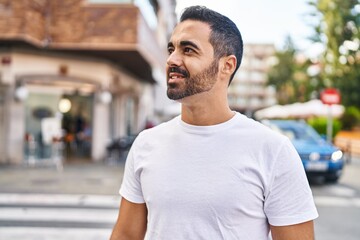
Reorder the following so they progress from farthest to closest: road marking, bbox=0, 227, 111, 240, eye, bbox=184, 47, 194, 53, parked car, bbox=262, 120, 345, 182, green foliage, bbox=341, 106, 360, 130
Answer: green foliage, bbox=341, 106, 360, 130 < parked car, bbox=262, 120, 345, 182 < road marking, bbox=0, 227, 111, 240 < eye, bbox=184, 47, 194, 53

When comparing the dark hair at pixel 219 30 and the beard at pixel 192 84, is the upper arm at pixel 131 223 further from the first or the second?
the dark hair at pixel 219 30

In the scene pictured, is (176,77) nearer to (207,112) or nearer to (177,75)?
(177,75)

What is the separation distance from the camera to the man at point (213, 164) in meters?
1.58

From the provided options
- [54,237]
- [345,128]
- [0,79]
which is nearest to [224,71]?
[54,237]

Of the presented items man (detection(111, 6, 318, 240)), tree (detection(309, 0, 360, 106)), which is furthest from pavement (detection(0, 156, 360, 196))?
tree (detection(309, 0, 360, 106))

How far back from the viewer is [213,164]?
64.2 inches

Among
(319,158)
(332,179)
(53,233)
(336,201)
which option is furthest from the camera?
(332,179)

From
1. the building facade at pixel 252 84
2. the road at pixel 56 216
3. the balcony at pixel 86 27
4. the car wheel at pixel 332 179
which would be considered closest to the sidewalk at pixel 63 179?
the road at pixel 56 216

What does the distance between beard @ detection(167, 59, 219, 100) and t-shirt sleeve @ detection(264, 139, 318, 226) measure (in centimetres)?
37

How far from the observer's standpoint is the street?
6.38 m

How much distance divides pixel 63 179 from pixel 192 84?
10.4 metres

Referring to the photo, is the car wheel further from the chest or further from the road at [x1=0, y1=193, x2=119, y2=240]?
the chest

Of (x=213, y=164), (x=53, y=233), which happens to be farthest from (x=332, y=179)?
(x=213, y=164)

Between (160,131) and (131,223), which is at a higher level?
(160,131)
